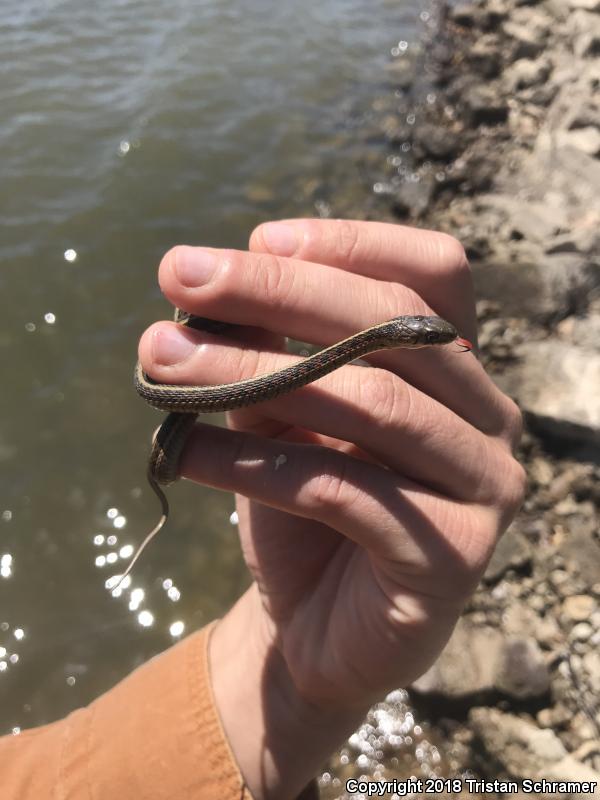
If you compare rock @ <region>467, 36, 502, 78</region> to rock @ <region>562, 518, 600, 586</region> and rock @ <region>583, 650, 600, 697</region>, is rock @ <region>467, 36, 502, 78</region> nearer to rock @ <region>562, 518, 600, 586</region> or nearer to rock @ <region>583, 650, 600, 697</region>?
rock @ <region>562, 518, 600, 586</region>

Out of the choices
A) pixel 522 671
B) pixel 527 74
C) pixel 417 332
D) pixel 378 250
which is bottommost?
pixel 522 671

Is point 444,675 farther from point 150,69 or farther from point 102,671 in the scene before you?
point 150,69

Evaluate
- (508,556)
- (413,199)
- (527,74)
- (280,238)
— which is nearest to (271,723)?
(280,238)

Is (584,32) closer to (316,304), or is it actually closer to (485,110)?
(485,110)

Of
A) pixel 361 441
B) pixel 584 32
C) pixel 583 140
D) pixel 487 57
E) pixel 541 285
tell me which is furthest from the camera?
pixel 487 57

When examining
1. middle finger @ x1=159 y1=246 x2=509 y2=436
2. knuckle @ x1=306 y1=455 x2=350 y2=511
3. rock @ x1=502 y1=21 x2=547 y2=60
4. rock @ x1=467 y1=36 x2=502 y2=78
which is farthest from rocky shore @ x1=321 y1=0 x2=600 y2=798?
knuckle @ x1=306 y1=455 x2=350 y2=511

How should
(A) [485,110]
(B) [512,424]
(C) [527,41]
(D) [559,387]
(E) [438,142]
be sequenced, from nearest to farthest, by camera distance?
(B) [512,424]
(D) [559,387]
(E) [438,142]
(A) [485,110]
(C) [527,41]

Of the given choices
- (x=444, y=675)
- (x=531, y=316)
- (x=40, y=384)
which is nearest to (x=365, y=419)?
(x=444, y=675)
